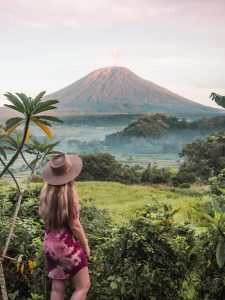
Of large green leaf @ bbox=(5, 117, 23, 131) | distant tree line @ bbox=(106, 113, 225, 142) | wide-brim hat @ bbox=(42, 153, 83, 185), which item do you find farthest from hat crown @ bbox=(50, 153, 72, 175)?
distant tree line @ bbox=(106, 113, 225, 142)

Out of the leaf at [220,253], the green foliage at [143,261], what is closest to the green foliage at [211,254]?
the leaf at [220,253]

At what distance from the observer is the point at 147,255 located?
4.38 metres

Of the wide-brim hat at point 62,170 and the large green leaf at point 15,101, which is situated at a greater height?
the large green leaf at point 15,101

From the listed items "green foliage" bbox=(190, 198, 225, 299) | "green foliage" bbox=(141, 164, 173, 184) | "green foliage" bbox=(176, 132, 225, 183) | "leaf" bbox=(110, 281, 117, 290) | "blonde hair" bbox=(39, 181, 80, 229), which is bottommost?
"green foliage" bbox=(141, 164, 173, 184)

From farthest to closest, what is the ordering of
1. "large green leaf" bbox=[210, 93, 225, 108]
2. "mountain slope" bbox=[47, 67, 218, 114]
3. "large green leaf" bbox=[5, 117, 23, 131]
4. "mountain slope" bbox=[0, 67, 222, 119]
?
1. "mountain slope" bbox=[47, 67, 218, 114]
2. "mountain slope" bbox=[0, 67, 222, 119]
3. "large green leaf" bbox=[210, 93, 225, 108]
4. "large green leaf" bbox=[5, 117, 23, 131]

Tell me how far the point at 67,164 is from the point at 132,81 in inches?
5345

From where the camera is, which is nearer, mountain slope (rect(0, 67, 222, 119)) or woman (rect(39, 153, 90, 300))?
woman (rect(39, 153, 90, 300))

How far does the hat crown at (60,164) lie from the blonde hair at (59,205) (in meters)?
0.13

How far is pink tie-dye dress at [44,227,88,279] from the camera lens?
3.96m

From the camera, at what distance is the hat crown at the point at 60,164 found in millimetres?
3967

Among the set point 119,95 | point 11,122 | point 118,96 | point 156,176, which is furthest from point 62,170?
point 119,95

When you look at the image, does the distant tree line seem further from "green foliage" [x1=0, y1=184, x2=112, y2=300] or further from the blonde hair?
the blonde hair

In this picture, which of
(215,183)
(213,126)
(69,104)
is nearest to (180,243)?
(215,183)

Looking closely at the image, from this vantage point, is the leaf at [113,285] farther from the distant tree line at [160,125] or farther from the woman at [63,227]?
the distant tree line at [160,125]
